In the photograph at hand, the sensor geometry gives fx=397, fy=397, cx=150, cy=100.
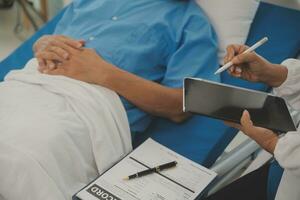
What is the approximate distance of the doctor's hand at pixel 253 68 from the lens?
1.20m

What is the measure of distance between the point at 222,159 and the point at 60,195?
0.73m

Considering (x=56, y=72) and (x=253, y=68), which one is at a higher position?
(x=253, y=68)

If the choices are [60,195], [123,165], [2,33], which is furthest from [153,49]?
[2,33]

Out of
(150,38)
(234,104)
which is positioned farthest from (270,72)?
(150,38)

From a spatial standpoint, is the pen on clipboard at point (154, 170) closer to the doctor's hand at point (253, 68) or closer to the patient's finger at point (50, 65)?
the doctor's hand at point (253, 68)

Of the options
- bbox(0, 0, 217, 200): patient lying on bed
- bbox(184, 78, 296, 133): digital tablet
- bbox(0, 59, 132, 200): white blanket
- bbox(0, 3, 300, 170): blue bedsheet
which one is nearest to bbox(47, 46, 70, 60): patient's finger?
bbox(0, 0, 217, 200): patient lying on bed

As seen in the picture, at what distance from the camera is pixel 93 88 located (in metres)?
1.29

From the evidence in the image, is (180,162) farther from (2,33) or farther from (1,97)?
(2,33)

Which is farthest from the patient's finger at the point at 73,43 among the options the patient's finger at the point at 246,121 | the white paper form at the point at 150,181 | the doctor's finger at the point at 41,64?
the patient's finger at the point at 246,121

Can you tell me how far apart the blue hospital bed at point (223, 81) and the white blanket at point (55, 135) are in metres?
0.19

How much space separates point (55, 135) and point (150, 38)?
0.53 metres

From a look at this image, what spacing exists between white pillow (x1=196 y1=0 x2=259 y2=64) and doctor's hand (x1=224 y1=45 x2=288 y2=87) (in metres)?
0.26

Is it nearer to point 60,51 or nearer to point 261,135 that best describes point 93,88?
point 60,51

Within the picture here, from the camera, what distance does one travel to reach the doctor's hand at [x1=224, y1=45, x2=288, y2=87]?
120cm
